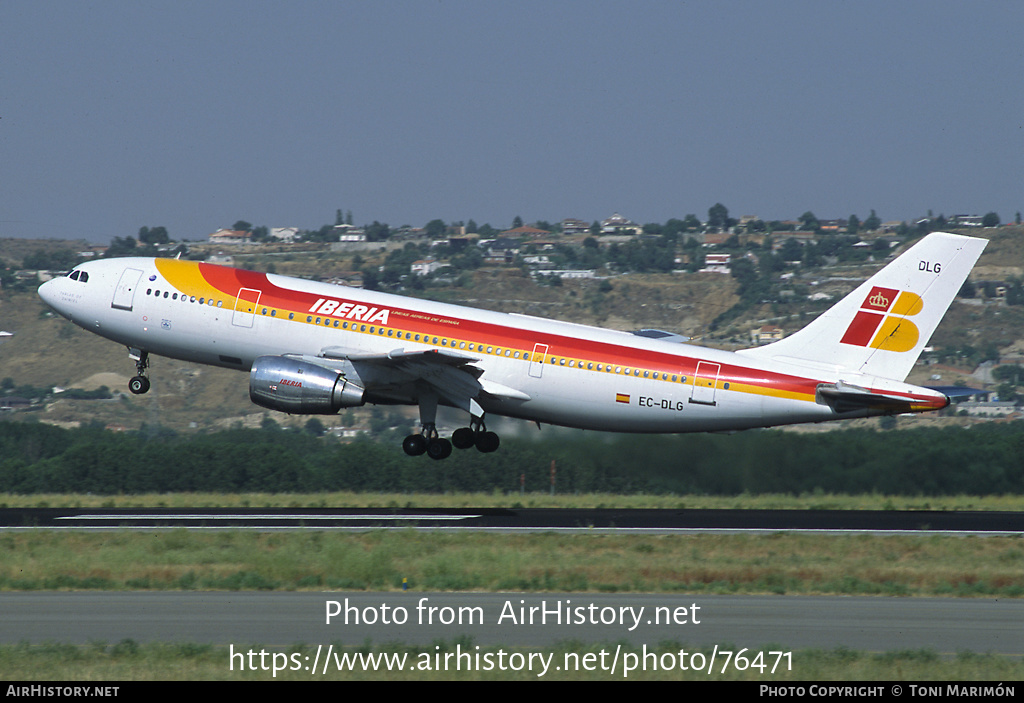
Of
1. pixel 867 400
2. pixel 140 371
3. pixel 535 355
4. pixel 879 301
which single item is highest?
pixel 879 301

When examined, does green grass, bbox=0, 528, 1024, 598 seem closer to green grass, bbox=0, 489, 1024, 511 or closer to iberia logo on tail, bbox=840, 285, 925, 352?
iberia logo on tail, bbox=840, 285, 925, 352

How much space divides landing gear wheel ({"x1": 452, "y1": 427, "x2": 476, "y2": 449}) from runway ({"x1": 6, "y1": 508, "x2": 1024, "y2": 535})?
98.8 inches

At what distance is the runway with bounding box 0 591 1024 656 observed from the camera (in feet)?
63.6

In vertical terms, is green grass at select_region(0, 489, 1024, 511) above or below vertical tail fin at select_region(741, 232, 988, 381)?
below

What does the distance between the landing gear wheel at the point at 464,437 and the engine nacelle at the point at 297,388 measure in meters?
4.69

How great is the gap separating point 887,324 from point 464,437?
13974mm

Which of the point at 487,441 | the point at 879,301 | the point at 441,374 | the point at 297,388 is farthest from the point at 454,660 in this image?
the point at 879,301

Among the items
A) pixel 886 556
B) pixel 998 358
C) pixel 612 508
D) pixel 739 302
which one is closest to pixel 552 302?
pixel 739 302

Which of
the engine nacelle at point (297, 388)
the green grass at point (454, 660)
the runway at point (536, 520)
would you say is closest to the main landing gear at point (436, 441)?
the runway at point (536, 520)

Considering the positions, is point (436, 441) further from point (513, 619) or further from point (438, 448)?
point (513, 619)

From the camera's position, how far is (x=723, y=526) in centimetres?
3412

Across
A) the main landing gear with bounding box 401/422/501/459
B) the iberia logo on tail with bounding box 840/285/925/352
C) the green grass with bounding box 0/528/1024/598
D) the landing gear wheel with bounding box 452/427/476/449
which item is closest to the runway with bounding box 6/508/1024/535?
the green grass with bounding box 0/528/1024/598

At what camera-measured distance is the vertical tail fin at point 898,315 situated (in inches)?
1483

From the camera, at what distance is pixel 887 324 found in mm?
37812
